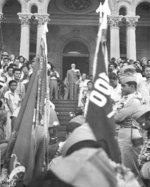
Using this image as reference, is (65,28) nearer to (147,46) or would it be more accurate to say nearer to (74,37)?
(74,37)

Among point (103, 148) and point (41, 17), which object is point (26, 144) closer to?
point (103, 148)

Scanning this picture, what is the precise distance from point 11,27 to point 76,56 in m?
5.15

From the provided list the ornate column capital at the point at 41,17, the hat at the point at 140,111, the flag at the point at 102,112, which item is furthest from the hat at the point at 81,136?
the ornate column capital at the point at 41,17

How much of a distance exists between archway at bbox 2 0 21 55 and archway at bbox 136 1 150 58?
8.69m

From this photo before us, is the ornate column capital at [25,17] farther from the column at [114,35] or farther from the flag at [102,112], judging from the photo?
the flag at [102,112]

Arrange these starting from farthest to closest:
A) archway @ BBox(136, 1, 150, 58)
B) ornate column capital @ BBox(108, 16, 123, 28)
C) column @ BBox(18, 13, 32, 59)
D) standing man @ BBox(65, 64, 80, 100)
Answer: archway @ BBox(136, 1, 150, 58) → ornate column capital @ BBox(108, 16, 123, 28) → column @ BBox(18, 13, 32, 59) → standing man @ BBox(65, 64, 80, 100)

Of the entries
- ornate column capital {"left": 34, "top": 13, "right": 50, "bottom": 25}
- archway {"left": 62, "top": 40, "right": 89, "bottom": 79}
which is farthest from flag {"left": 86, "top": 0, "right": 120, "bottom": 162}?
archway {"left": 62, "top": 40, "right": 89, "bottom": 79}

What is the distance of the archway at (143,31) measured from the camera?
82.4ft

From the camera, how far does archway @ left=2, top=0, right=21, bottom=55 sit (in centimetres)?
2480

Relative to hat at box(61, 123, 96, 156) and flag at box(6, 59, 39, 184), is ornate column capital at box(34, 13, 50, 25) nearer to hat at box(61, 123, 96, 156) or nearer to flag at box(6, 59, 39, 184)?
flag at box(6, 59, 39, 184)

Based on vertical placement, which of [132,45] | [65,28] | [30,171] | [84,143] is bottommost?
[30,171]

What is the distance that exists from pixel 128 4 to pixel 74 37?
5205 millimetres

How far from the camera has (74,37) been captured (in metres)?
25.7

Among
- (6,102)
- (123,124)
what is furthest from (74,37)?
(123,124)
